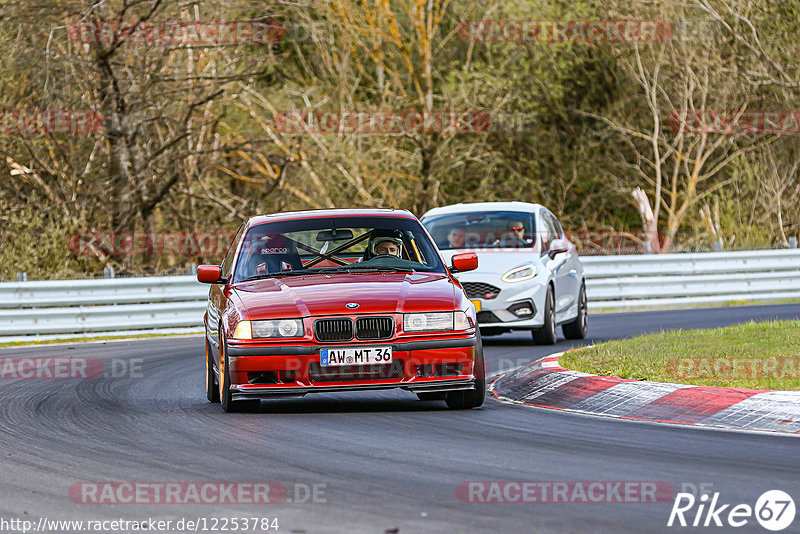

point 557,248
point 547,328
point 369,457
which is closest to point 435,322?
point 369,457

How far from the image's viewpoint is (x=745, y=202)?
37.4 meters

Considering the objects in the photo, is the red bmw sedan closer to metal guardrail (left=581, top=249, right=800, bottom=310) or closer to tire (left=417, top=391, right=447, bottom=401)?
tire (left=417, top=391, right=447, bottom=401)

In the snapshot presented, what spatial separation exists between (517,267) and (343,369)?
7450 mm

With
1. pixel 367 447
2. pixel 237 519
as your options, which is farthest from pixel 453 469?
pixel 237 519

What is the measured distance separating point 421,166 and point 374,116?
1.70 m

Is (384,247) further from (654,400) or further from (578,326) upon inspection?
(578,326)

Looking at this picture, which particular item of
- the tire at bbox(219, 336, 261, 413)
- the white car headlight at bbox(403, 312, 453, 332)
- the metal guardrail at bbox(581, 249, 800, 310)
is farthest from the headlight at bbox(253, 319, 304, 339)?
the metal guardrail at bbox(581, 249, 800, 310)

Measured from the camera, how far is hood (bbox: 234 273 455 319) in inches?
402

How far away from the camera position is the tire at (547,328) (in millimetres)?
17219
